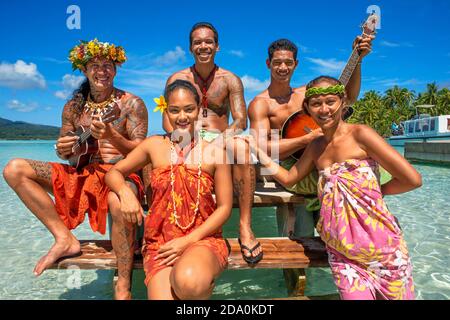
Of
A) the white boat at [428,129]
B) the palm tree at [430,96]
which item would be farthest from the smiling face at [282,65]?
the palm tree at [430,96]

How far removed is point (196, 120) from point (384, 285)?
5.92 feet

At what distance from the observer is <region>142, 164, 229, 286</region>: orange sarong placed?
260 cm

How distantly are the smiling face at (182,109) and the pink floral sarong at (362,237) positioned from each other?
45.1 inches

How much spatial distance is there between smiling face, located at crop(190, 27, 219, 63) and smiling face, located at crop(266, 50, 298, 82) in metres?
0.74

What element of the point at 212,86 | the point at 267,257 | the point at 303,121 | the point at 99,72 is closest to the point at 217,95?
the point at 212,86

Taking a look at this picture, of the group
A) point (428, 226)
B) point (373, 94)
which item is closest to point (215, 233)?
point (428, 226)

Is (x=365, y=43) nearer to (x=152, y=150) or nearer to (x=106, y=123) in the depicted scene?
(x=152, y=150)

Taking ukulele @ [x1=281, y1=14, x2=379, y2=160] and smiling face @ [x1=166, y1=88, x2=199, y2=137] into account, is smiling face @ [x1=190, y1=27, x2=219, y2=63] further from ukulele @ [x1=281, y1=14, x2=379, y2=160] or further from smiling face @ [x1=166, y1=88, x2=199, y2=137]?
smiling face @ [x1=166, y1=88, x2=199, y2=137]

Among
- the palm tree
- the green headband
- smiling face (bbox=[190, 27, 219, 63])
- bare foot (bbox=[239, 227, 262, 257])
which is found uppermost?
the palm tree

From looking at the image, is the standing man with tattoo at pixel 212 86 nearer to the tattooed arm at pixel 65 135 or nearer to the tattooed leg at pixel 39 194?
the tattooed arm at pixel 65 135

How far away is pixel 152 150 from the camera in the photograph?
280 centimetres

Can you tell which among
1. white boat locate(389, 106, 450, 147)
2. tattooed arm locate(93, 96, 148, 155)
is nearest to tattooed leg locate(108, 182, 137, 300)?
tattooed arm locate(93, 96, 148, 155)
